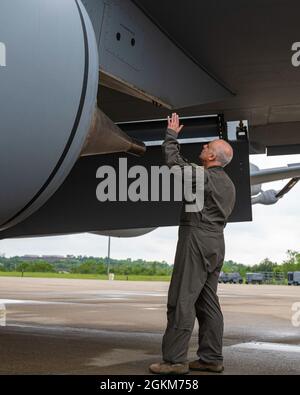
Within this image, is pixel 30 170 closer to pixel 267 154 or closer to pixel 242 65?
pixel 242 65

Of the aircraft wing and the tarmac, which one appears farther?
the aircraft wing

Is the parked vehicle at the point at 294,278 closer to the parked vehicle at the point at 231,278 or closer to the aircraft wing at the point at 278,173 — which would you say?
the parked vehicle at the point at 231,278

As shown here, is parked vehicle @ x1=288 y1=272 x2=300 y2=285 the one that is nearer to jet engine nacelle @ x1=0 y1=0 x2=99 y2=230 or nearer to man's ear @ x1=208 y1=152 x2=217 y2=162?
man's ear @ x1=208 y1=152 x2=217 y2=162

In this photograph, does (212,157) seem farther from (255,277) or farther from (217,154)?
(255,277)

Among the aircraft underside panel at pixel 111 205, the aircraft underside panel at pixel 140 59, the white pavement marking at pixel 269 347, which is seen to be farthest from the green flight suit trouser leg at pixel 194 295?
the aircraft underside panel at pixel 111 205

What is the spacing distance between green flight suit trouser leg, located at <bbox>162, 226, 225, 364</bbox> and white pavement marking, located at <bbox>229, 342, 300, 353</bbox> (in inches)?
54.8

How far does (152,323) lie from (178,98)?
334 cm

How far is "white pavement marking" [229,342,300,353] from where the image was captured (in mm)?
4715

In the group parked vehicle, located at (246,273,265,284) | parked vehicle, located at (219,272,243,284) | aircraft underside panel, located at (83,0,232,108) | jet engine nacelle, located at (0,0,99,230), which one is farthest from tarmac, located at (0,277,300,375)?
parked vehicle, located at (219,272,243,284)

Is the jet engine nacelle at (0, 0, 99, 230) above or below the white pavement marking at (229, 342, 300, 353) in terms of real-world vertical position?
above

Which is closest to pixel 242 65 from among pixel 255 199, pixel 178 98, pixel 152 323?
pixel 178 98

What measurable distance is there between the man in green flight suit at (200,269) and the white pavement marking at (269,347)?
1348 mm

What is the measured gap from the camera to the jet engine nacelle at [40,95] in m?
2.27

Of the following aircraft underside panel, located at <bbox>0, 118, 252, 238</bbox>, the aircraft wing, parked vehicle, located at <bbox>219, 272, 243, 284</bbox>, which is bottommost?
parked vehicle, located at <bbox>219, 272, 243, 284</bbox>
